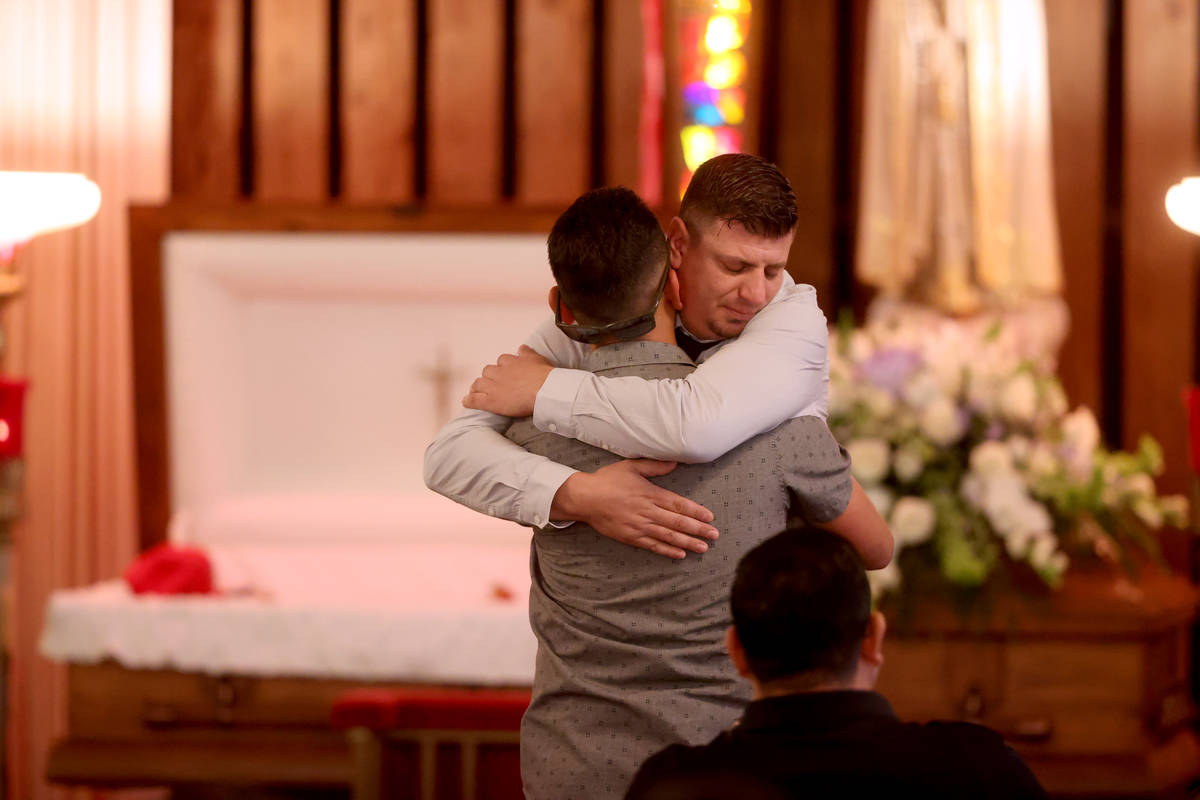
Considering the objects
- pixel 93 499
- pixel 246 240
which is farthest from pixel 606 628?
pixel 93 499

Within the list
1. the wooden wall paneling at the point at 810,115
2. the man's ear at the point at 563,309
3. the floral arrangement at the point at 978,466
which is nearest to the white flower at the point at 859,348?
the floral arrangement at the point at 978,466

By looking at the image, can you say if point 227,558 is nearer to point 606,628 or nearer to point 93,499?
point 93,499

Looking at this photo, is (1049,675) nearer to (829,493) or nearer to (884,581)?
(884,581)

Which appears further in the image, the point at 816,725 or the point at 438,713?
the point at 438,713

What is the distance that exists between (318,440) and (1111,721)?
2387 millimetres

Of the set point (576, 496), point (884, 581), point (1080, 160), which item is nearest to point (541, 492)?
point (576, 496)

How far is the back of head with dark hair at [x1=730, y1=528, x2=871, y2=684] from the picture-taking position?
104 cm

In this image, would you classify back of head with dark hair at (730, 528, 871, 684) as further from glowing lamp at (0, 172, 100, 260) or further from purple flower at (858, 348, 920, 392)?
glowing lamp at (0, 172, 100, 260)

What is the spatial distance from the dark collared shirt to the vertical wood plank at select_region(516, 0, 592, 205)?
3005 millimetres

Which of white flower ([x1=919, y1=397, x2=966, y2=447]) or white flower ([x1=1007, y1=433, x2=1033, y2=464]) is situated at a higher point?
white flower ([x1=919, y1=397, x2=966, y2=447])

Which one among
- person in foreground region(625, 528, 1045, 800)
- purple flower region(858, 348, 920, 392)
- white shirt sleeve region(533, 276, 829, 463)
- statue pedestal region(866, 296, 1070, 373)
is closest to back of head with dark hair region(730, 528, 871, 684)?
person in foreground region(625, 528, 1045, 800)

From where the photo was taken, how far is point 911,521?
2629 millimetres

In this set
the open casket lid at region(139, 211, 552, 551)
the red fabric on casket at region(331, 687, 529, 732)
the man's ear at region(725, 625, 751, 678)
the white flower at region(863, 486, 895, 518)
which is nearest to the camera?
the man's ear at region(725, 625, 751, 678)

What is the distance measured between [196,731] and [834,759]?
237 centimetres
